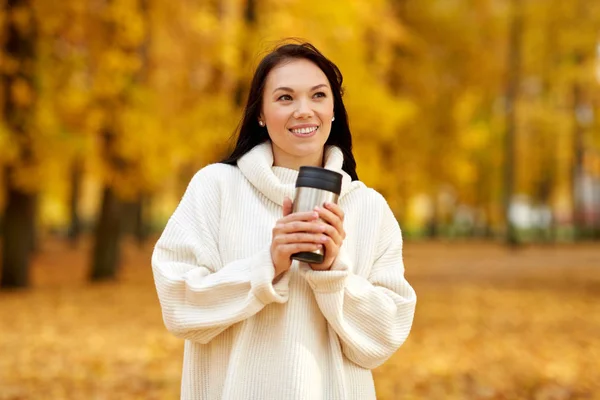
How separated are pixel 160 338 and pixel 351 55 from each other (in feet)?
27.4

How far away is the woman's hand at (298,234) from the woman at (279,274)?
0.7 inches

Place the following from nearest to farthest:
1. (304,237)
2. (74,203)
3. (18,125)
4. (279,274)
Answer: (304,237) < (279,274) < (18,125) < (74,203)

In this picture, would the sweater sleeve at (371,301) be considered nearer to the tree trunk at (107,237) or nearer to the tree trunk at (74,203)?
the tree trunk at (107,237)

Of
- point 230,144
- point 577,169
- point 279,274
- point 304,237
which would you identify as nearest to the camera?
point 304,237

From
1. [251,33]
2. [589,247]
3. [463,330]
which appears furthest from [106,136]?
[589,247]

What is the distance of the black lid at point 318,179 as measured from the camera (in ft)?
6.91

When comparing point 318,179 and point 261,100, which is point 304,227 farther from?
point 261,100

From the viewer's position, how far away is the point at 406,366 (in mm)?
7840

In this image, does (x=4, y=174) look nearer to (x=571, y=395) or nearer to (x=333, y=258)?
(x=571, y=395)

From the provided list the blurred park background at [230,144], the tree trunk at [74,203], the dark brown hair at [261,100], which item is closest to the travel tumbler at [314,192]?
the dark brown hair at [261,100]

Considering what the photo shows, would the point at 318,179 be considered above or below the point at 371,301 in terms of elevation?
above

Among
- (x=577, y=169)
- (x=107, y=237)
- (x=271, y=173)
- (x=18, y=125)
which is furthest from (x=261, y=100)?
(x=577, y=169)

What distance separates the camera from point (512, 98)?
2712 centimetres

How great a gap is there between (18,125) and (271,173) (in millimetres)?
11331
